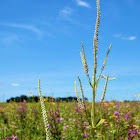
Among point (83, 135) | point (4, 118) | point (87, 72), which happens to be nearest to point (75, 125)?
point (83, 135)

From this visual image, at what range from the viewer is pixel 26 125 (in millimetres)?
5871

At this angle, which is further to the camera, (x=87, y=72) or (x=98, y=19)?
(x=87, y=72)

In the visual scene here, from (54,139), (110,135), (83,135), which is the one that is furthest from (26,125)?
(110,135)

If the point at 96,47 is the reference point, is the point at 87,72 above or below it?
below

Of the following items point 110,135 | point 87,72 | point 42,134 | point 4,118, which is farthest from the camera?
point 4,118

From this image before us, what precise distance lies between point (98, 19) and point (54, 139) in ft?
12.4

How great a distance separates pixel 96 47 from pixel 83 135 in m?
3.70

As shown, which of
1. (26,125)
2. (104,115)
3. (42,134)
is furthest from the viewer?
(104,115)

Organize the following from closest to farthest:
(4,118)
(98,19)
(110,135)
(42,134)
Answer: (98,19), (110,135), (42,134), (4,118)

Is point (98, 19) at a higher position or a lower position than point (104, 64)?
higher

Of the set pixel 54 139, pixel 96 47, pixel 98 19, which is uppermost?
pixel 98 19

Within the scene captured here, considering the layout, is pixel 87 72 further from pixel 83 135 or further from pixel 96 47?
pixel 83 135

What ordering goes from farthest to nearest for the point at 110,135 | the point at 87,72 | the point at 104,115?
the point at 104,115
the point at 110,135
the point at 87,72

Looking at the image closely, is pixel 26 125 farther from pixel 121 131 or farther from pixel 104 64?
pixel 104 64
